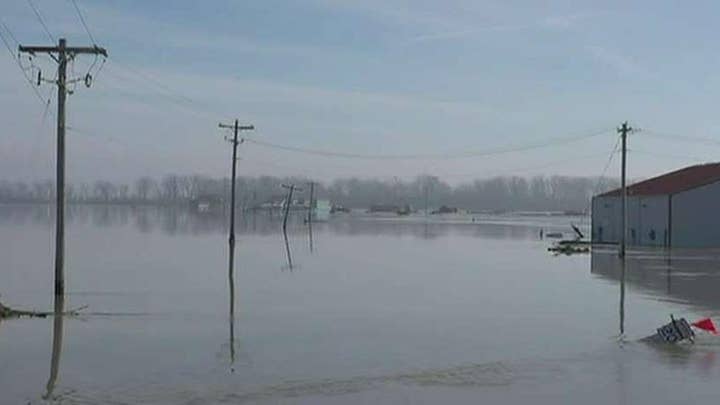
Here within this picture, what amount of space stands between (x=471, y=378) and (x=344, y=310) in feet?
26.7

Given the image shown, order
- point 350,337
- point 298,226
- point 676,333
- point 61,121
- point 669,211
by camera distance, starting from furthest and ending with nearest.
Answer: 1. point 298,226
2. point 669,211
3. point 61,121
4. point 350,337
5. point 676,333

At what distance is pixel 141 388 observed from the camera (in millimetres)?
11484

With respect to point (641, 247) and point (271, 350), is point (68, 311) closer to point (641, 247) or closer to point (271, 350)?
point (271, 350)

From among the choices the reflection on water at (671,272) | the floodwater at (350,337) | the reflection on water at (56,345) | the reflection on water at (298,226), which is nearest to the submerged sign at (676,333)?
the floodwater at (350,337)

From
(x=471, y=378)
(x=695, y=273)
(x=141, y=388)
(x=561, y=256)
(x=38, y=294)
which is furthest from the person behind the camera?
(x=561, y=256)

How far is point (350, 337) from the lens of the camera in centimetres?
1625

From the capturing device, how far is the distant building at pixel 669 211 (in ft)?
178

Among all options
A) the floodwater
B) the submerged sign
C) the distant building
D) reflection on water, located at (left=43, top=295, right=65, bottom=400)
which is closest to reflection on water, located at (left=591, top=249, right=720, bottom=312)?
the floodwater

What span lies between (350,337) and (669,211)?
44258mm

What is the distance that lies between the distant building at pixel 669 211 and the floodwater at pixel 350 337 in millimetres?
22166

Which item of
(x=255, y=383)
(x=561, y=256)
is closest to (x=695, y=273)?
(x=561, y=256)

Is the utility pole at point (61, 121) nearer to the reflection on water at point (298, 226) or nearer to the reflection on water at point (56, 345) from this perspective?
the reflection on water at point (56, 345)

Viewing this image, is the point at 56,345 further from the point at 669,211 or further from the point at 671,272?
the point at 669,211

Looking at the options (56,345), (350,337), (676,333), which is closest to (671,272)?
(676,333)
